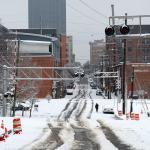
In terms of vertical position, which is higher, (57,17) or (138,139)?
(57,17)

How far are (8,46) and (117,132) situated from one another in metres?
46.7

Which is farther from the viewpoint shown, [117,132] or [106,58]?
[106,58]

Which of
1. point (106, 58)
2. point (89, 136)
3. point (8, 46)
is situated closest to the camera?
point (89, 136)

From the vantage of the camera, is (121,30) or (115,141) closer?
(121,30)

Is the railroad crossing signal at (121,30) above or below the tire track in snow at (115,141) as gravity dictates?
above

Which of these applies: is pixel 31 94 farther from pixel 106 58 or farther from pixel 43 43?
pixel 106 58

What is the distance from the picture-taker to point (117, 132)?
3070 cm

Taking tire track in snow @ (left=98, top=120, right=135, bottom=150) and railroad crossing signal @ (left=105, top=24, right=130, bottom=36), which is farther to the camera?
railroad crossing signal @ (left=105, top=24, right=130, bottom=36)

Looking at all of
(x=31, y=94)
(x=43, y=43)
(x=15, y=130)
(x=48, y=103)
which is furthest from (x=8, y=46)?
(x=15, y=130)

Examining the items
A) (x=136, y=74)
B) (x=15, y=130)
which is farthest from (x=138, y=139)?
(x=136, y=74)

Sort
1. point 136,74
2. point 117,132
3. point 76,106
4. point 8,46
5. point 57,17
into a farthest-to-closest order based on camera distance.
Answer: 1. point 136,74
2. point 76,106
3. point 8,46
4. point 57,17
5. point 117,132

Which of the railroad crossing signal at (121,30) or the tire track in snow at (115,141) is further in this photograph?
the railroad crossing signal at (121,30)

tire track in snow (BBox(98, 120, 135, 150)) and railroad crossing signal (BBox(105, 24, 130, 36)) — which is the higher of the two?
railroad crossing signal (BBox(105, 24, 130, 36))

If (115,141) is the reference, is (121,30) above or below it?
above
